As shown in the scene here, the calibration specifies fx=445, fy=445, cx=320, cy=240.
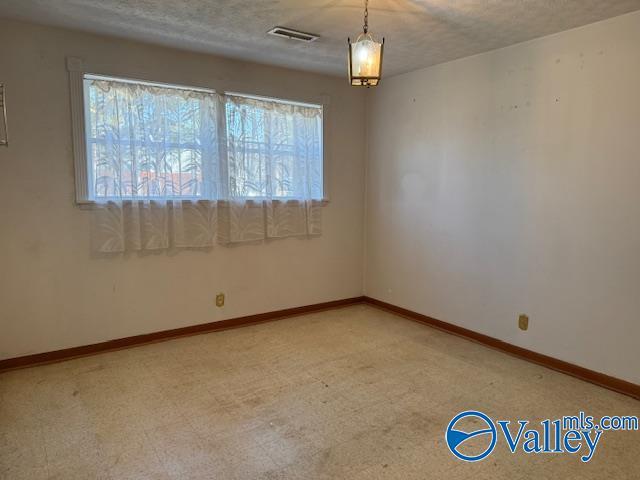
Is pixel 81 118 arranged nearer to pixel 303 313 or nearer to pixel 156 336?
pixel 156 336

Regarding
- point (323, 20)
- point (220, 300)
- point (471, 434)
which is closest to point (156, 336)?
point (220, 300)

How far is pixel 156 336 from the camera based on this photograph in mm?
3793

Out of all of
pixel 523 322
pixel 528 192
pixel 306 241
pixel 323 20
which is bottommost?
pixel 523 322

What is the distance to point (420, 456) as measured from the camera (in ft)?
7.29

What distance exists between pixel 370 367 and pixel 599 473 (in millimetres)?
1536

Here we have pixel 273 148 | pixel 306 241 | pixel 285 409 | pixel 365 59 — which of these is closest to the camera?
pixel 365 59

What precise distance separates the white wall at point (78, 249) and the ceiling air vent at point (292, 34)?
0.87 meters

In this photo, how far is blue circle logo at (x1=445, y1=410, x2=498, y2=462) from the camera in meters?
2.24

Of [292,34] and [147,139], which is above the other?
[292,34]

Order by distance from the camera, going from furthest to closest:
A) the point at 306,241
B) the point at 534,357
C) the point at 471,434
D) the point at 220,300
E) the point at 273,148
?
the point at 306,241 < the point at 273,148 < the point at 220,300 < the point at 534,357 < the point at 471,434

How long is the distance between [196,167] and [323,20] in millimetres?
1621

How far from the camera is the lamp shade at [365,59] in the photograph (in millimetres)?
2205

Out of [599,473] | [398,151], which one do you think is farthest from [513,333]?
[398,151]

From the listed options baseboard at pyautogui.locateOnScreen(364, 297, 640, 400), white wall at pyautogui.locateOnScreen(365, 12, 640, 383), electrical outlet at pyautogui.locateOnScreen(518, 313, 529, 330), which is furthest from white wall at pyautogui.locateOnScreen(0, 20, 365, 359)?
electrical outlet at pyautogui.locateOnScreen(518, 313, 529, 330)
